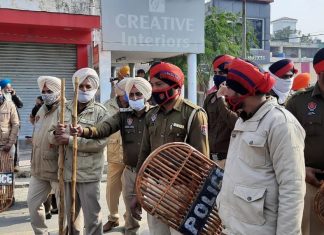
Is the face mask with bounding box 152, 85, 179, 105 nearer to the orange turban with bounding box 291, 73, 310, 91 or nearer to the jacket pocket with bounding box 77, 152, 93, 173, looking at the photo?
the jacket pocket with bounding box 77, 152, 93, 173

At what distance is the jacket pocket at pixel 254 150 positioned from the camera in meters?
2.36

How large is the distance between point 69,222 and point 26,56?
7936 mm

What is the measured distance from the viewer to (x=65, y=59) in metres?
11.7

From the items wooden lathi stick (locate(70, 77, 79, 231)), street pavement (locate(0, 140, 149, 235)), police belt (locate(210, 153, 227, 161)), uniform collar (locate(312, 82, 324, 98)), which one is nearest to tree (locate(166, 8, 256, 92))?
street pavement (locate(0, 140, 149, 235))

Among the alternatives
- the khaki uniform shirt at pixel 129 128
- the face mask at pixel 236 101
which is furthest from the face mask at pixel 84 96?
the face mask at pixel 236 101

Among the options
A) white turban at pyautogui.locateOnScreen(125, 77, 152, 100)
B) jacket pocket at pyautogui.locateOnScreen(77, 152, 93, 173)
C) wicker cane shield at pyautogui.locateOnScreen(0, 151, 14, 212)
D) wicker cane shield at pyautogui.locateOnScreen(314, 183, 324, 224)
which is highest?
white turban at pyautogui.locateOnScreen(125, 77, 152, 100)

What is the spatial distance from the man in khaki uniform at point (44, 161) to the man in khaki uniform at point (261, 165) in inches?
92.8

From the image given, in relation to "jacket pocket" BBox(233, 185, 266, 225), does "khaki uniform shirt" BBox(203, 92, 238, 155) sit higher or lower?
higher

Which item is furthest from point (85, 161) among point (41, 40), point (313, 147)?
point (41, 40)

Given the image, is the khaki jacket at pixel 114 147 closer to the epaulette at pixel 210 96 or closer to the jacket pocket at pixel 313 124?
the epaulette at pixel 210 96

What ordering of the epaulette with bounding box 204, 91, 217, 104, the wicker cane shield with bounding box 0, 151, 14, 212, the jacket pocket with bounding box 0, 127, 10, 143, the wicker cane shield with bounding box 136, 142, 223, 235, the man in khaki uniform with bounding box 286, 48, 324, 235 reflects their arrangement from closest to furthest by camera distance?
the wicker cane shield with bounding box 136, 142, 223, 235 → the man in khaki uniform with bounding box 286, 48, 324, 235 → the epaulette with bounding box 204, 91, 217, 104 → the wicker cane shield with bounding box 0, 151, 14, 212 → the jacket pocket with bounding box 0, 127, 10, 143

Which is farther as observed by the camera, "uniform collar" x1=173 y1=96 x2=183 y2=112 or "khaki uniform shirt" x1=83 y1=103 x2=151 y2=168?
"khaki uniform shirt" x1=83 y1=103 x2=151 y2=168

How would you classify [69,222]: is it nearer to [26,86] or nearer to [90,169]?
[90,169]

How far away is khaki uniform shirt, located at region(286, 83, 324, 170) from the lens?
10.8 ft
